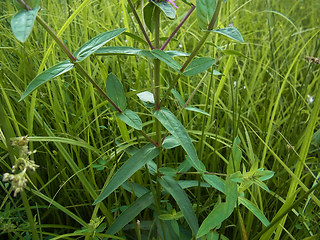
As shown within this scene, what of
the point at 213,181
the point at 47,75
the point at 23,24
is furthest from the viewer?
the point at 213,181

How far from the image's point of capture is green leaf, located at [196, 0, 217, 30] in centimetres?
67

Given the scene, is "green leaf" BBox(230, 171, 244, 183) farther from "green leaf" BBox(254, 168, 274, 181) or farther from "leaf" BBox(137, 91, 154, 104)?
"leaf" BBox(137, 91, 154, 104)

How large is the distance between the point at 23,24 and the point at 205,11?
0.37m

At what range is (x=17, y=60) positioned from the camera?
1.31m

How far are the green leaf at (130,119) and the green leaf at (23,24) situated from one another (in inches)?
10.8

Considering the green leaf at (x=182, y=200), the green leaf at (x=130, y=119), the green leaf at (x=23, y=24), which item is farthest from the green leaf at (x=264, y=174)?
the green leaf at (x=23, y=24)

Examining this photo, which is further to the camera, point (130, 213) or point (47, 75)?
point (130, 213)

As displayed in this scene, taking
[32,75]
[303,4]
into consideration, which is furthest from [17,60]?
[303,4]

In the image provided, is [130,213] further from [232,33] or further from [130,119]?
[232,33]

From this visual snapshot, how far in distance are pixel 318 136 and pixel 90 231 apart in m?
0.84

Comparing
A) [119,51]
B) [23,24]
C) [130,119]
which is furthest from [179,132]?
[23,24]

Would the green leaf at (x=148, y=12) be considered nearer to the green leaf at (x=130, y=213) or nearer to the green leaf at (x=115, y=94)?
the green leaf at (x=115, y=94)

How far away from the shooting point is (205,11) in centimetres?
67

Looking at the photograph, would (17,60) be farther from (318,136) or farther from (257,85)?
(318,136)
